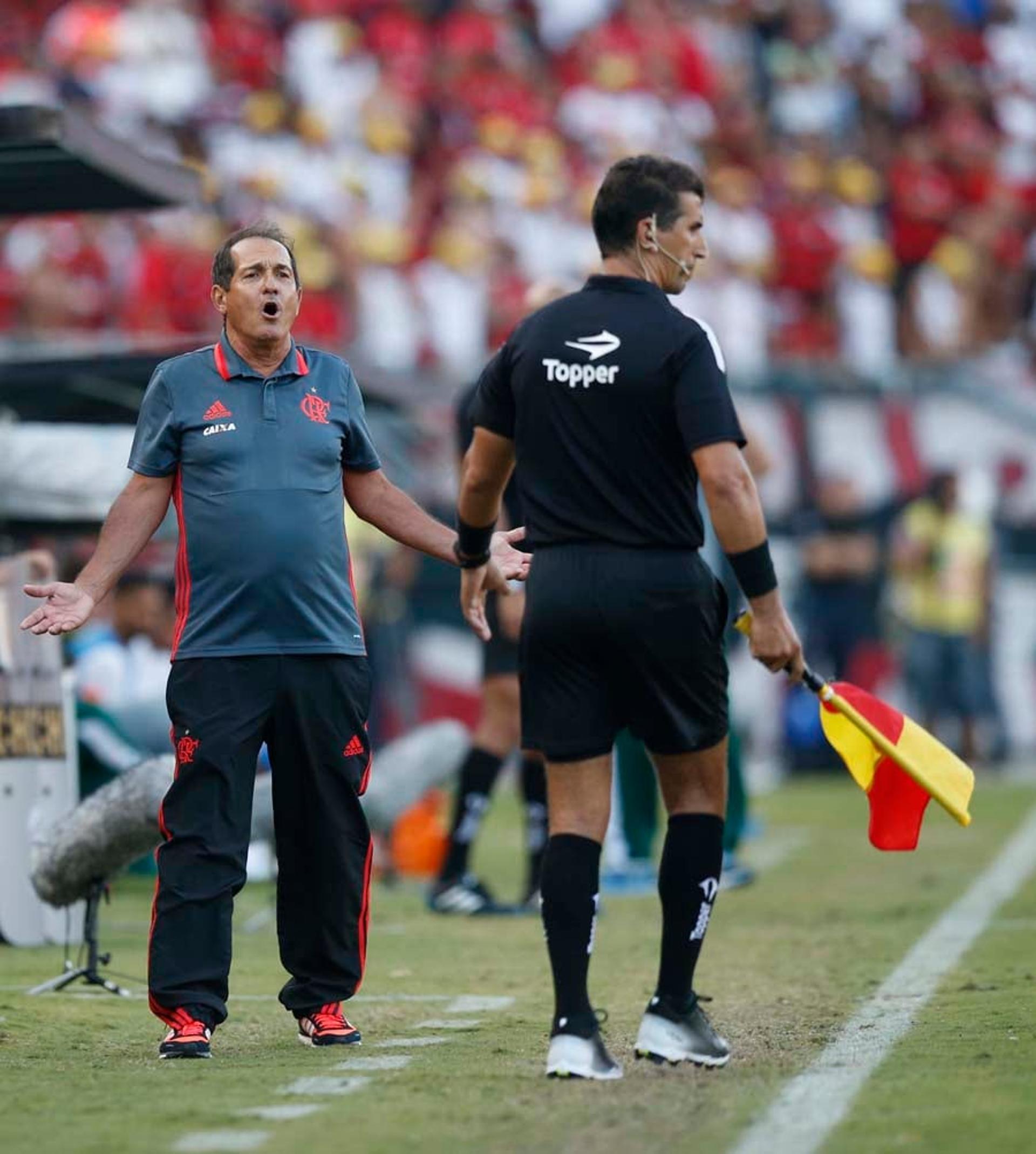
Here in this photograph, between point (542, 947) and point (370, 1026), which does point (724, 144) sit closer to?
point (542, 947)

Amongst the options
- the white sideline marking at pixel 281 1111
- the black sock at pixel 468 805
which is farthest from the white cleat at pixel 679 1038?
the black sock at pixel 468 805

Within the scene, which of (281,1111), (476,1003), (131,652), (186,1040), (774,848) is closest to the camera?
(281,1111)

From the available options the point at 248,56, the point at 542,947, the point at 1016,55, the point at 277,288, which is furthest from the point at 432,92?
the point at 277,288

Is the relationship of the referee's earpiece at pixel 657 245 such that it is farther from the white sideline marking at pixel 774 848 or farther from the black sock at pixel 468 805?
the white sideline marking at pixel 774 848

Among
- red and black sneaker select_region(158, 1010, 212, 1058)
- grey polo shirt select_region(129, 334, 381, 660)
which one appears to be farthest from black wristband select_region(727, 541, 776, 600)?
red and black sneaker select_region(158, 1010, 212, 1058)

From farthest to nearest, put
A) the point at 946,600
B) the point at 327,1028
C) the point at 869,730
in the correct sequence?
the point at 946,600 < the point at 327,1028 < the point at 869,730

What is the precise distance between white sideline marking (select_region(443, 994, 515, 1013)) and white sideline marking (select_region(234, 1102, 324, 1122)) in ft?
5.88

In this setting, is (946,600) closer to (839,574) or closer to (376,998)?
(839,574)

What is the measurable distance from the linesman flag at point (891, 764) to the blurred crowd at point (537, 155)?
1075cm

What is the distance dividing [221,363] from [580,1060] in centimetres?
201

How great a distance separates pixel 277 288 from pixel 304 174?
13672mm

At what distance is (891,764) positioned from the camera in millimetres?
5887

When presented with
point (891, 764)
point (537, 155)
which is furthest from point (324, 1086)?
Answer: point (537, 155)

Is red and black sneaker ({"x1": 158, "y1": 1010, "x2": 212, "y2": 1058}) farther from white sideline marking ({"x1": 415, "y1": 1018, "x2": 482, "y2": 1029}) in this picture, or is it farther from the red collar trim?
the red collar trim
